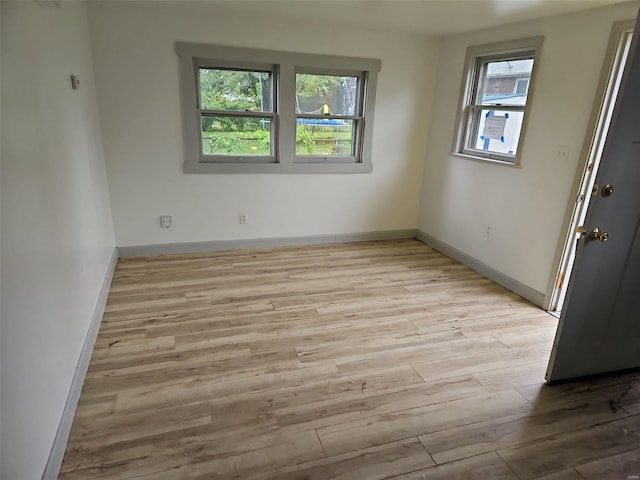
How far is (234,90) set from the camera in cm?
406

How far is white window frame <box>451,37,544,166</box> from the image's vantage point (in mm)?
3402

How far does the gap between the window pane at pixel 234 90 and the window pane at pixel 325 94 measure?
0.35 meters

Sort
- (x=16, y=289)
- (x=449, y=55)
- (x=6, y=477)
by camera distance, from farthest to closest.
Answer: (x=449, y=55)
(x=16, y=289)
(x=6, y=477)

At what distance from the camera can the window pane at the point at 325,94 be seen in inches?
167

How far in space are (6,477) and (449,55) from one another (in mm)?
4707

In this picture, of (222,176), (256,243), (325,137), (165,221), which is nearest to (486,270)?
(325,137)

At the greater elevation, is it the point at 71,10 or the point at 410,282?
the point at 71,10

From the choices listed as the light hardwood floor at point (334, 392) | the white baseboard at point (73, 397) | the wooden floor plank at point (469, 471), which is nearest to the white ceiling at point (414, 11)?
the light hardwood floor at point (334, 392)

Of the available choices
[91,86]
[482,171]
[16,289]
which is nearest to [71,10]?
→ [91,86]

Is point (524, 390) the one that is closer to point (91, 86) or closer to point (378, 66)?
point (378, 66)

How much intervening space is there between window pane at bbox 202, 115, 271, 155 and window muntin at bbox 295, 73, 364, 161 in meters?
0.37

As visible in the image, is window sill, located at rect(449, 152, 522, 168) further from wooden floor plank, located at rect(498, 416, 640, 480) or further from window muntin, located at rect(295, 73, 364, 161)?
wooden floor plank, located at rect(498, 416, 640, 480)

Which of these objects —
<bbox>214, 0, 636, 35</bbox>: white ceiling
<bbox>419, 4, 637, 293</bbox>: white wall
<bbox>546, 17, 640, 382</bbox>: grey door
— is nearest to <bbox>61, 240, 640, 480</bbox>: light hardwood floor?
<bbox>546, 17, 640, 382</bbox>: grey door

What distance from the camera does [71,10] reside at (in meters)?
2.81
